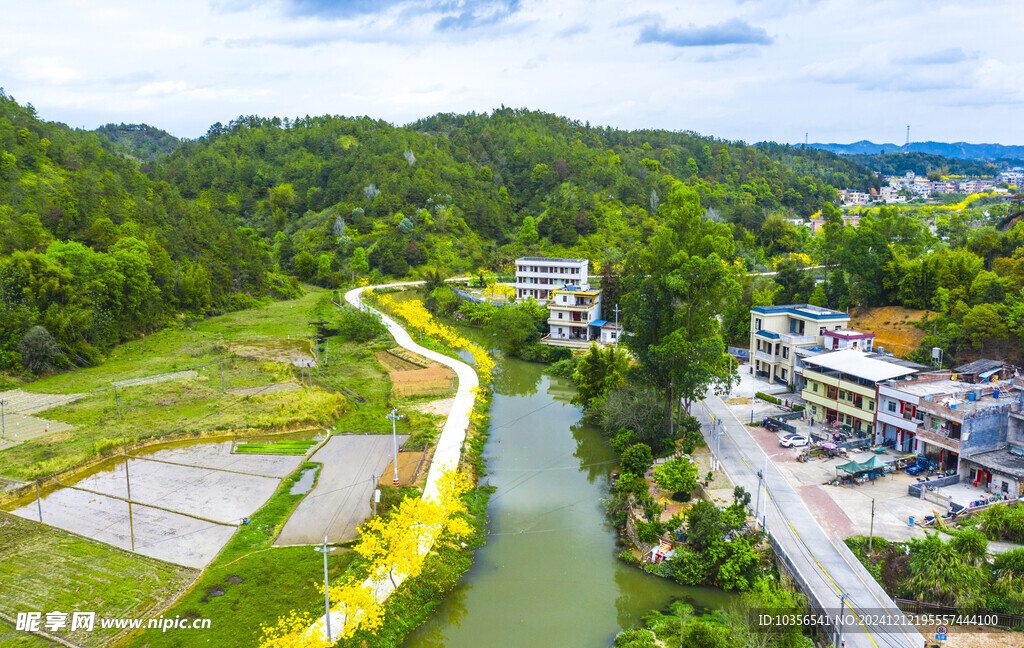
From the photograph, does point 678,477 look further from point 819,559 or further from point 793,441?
point 793,441

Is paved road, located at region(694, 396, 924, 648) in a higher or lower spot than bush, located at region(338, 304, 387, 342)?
lower

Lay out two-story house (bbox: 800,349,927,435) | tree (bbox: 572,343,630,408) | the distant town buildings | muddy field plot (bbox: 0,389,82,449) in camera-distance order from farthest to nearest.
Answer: the distant town buildings → tree (bbox: 572,343,630,408) → muddy field plot (bbox: 0,389,82,449) → two-story house (bbox: 800,349,927,435)

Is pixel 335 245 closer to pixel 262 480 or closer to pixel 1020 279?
pixel 262 480

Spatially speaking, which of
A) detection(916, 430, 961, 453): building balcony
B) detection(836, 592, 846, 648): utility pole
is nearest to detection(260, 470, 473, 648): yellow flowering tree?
detection(836, 592, 846, 648): utility pole

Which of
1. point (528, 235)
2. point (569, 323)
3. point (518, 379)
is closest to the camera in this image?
point (518, 379)

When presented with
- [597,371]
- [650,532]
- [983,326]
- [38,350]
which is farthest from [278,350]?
[983,326]

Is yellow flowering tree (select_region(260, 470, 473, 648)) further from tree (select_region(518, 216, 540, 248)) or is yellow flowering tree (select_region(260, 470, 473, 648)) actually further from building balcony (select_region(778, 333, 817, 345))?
tree (select_region(518, 216, 540, 248))
